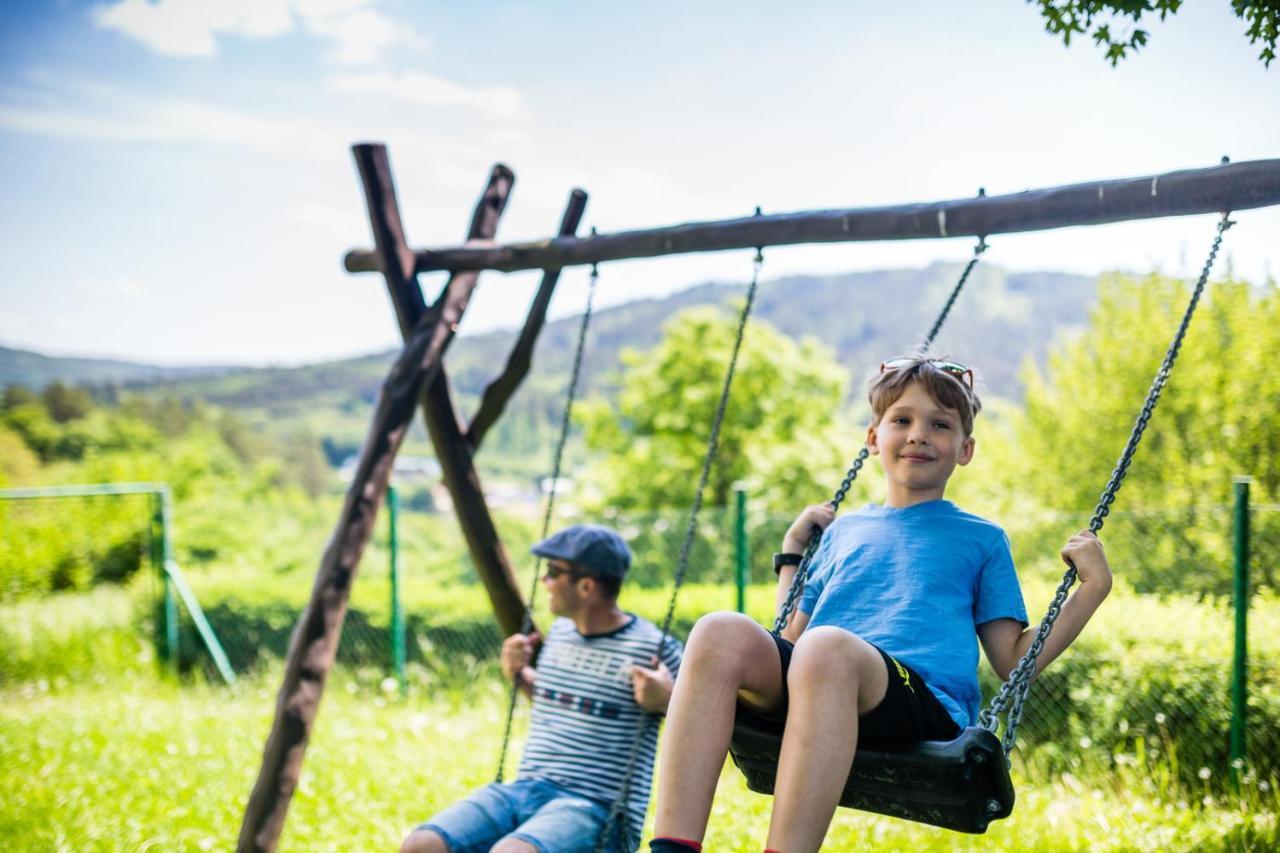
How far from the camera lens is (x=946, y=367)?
2506 millimetres

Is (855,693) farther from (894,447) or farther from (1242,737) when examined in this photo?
(1242,737)

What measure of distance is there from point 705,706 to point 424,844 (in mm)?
1203

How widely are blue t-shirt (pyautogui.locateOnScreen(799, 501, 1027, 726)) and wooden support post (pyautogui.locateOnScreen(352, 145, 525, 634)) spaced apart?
1.94 meters

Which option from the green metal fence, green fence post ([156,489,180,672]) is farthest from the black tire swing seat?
green fence post ([156,489,180,672])

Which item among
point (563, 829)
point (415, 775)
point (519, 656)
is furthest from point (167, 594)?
point (563, 829)

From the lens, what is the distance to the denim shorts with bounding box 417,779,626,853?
116 inches

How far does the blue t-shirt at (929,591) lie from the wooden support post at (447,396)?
6.35ft

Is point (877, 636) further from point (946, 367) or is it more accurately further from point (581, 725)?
point (581, 725)

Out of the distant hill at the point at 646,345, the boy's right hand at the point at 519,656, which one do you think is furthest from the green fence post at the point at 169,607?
the distant hill at the point at 646,345

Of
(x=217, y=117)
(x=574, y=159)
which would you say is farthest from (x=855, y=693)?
(x=217, y=117)

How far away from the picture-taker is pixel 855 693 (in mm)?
2006

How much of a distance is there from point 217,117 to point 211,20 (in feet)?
21.3

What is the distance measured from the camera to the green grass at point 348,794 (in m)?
4.14

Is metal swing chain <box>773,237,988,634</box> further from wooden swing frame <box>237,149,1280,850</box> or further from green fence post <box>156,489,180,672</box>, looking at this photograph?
green fence post <box>156,489,180,672</box>
